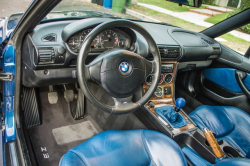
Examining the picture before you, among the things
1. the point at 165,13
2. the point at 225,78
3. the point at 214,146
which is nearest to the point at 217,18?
the point at 165,13

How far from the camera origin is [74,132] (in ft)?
7.88

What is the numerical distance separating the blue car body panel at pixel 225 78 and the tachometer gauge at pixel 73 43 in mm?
1779

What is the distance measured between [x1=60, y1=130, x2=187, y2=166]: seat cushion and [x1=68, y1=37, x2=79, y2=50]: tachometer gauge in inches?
27.6

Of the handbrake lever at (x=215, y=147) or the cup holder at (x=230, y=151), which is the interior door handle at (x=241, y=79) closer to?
the cup holder at (x=230, y=151)

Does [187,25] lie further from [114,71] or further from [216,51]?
[114,71]

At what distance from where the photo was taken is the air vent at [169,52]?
2.07m

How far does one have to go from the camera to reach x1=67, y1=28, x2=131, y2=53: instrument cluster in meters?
1.65

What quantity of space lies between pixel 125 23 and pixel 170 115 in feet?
3.30

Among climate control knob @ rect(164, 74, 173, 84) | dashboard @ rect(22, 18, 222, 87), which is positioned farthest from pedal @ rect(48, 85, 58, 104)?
climate control knob @ rect(164, 74, 173, 84)

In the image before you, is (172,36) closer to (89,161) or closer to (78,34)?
(78,34)

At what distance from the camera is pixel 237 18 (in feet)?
7.57

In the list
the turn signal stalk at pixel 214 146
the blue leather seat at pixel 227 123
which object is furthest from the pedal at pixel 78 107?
the turn signal stalk at pixel 214 146

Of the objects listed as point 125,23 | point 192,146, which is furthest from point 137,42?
point 192,146

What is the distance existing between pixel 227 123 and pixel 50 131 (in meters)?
1.80
